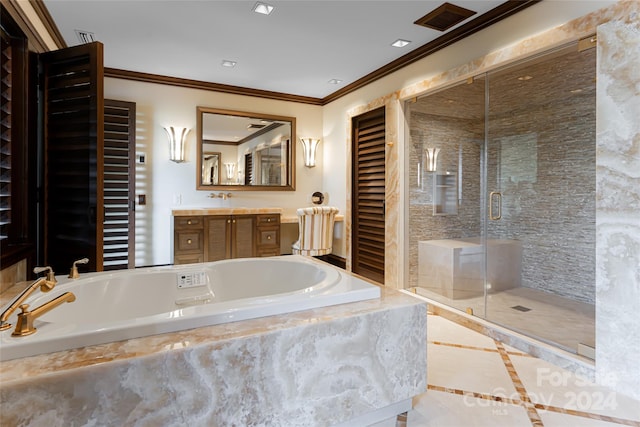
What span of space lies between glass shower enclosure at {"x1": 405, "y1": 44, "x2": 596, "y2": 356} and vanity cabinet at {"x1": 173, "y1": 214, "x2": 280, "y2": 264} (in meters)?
1.66

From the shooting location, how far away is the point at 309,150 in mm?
4871

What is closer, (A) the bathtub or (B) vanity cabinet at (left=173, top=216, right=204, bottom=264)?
(A) the bathtub

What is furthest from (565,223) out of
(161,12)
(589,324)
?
(161,12)

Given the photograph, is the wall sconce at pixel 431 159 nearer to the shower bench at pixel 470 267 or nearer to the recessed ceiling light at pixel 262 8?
the shower bench at pixel 470 267

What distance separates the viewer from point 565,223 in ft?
9.81

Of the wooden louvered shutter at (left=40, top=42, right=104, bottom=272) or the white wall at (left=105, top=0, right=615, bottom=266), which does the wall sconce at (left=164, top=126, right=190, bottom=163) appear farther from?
the wooden louvered shutter at (left=40, top=42, right=104, bottom=272)

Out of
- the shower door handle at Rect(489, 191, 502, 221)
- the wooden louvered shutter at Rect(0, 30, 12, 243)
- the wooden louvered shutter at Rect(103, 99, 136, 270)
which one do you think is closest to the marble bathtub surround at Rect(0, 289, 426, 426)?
the wooden louvered shutter at Rect(0, 30, 12, 243)

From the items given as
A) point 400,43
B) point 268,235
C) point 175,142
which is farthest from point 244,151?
point 400,43

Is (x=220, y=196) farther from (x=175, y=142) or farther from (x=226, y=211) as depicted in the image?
(x=175, y=142)

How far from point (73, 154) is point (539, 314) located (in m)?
3.55

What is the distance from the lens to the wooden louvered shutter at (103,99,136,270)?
12.1ft

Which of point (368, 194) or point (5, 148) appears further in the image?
point (368, 194)

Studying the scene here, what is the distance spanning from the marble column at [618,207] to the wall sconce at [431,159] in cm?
162

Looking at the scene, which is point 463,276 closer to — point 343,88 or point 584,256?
point 584,256
